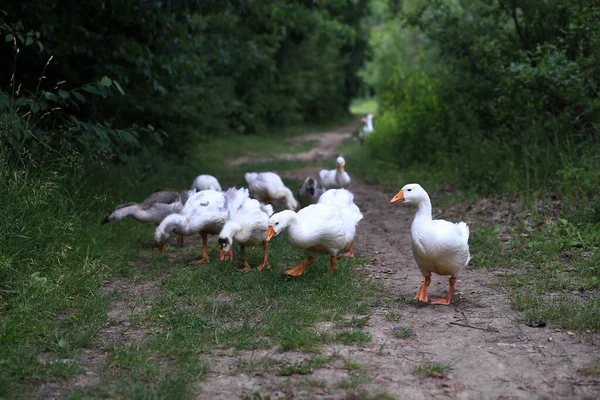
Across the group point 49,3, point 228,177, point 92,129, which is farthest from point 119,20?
point 228,177

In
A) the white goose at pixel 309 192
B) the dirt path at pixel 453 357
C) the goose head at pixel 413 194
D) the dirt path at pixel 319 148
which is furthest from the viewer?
the dirt path at pixel 319 148

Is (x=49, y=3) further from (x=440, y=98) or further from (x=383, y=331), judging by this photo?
(x=440, y=98)

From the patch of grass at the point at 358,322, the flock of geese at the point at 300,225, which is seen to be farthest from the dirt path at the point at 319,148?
the patch of grass at the point at 358,322

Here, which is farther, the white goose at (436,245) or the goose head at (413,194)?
the goose head at (413,194)

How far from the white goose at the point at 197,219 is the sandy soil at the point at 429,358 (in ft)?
4.71

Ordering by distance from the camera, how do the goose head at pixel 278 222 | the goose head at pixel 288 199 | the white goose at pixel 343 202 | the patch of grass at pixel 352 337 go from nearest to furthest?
1. the patch of grass at pixel 352 337
2. the goose head at pixel 278 222
3. the white goose at pixel 343 202
4. the goose head at pixel 288 199

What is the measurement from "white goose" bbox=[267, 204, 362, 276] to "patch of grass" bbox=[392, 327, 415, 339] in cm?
147

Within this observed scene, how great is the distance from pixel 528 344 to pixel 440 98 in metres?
10.1

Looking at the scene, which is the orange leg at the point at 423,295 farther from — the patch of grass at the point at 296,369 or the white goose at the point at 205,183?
the white goose at the point at 205,183

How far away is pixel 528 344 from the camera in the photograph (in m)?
4.60

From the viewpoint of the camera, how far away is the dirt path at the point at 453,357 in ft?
12.7

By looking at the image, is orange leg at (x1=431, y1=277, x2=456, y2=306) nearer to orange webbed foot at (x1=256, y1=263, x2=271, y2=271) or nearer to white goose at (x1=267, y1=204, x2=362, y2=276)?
white goose at (x1=267, y1=204, x2=362, y2=276)

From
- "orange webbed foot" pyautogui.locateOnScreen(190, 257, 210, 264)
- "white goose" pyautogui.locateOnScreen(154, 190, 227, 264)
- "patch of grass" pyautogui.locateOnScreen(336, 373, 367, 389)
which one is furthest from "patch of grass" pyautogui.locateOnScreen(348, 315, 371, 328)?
"white goose" pyautogui.locateOnScreen(154, 190, 227, 264)

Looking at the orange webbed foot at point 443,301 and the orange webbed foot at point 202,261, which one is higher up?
the orange webbed foot at point 443,301
